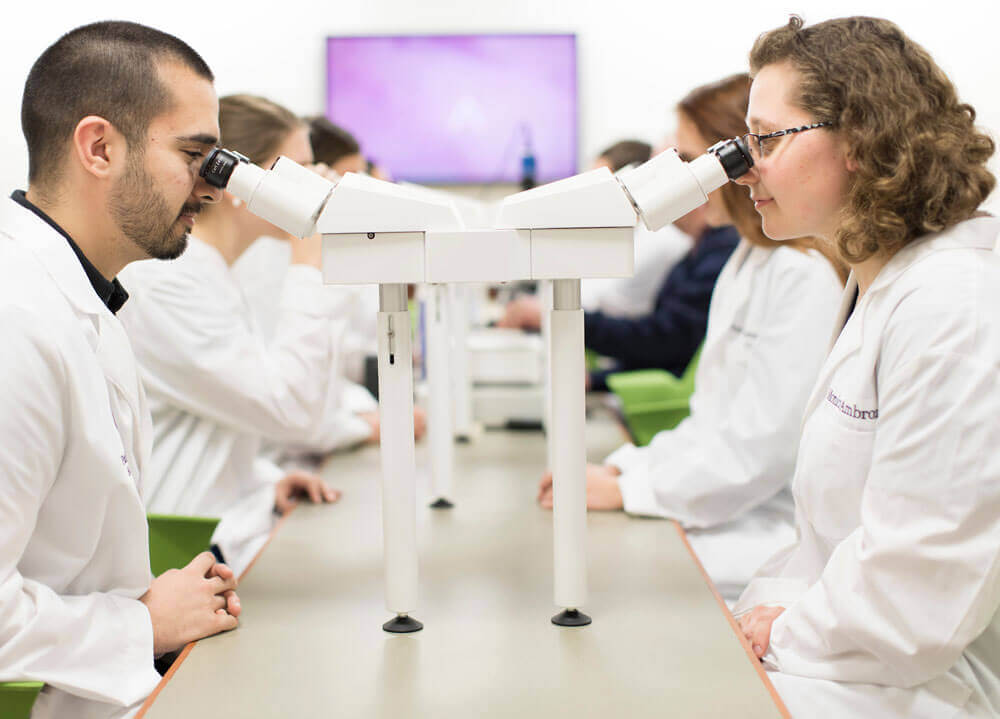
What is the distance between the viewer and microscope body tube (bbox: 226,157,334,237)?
936 millimetres

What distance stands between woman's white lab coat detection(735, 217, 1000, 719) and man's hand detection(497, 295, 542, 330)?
203 centimetres

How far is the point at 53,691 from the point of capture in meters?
0.94

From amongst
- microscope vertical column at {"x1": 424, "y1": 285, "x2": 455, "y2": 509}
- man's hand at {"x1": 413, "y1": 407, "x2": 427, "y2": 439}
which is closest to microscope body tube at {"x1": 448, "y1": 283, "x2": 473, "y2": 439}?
man's hand at {"x1": 413, "y1": 407, "x2": 427, "y2": 439}

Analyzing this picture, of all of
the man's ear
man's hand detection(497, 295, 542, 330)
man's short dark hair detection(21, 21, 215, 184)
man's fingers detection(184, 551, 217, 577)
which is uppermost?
man's short dark hair detection(21, 21, 215, 184)

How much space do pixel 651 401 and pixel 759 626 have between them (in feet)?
3.87

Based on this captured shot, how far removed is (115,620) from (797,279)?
119 centimetres

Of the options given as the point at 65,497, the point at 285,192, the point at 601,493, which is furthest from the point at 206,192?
the point at 601,493

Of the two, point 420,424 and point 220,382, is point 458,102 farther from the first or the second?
point 220,382

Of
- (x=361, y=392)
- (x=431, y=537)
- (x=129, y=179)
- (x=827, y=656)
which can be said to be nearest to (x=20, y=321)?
(x=129, y=179)

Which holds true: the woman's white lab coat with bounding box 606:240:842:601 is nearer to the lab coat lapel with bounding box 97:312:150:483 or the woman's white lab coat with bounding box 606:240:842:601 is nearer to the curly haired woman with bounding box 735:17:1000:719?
the curly haired woman with bounding box 735:17:1000:719

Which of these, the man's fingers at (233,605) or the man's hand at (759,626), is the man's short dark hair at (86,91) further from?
the man's hand at (759,626)

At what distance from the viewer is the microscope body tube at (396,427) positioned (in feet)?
3.26

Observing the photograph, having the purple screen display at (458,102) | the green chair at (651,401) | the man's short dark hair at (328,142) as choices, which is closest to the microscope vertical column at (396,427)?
the green chair at (651,401)

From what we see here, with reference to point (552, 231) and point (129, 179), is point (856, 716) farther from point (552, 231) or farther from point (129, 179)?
point (129, 179)
